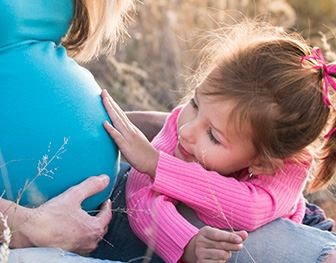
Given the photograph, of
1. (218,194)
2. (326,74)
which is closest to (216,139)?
(218,194)

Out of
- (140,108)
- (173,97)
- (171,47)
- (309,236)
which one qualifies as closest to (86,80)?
(309,236)

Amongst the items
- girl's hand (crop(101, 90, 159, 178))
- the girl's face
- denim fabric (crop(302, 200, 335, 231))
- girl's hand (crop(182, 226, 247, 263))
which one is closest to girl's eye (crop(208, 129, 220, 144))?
the girl's face

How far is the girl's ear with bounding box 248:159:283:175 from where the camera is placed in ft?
7.12

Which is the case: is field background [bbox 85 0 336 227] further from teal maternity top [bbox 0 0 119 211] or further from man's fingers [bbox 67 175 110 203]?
man's fingers [bbox 67 175 110 203]

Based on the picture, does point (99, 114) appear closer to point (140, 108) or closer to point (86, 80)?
point (86, 80)

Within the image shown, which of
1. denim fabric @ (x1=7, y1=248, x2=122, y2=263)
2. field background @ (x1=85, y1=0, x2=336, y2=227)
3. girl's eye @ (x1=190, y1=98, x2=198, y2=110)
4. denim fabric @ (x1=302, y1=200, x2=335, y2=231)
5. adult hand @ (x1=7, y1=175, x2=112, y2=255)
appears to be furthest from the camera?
field background @ (x1=85, y1=0, x2=336, y2=227)

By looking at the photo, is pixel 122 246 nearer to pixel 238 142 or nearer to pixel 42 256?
pixel 42 256

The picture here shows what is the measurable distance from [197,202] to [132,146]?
38 cm

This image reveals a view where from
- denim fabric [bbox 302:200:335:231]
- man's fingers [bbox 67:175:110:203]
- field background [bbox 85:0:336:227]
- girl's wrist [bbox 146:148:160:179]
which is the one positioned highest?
girl's wrist [bbox 146:148:160:179]

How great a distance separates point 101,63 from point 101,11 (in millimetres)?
2936

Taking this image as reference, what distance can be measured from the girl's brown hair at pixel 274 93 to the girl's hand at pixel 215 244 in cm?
45

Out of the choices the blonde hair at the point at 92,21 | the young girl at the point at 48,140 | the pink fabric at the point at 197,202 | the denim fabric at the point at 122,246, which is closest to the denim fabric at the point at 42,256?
the young girl at the point at 48,140

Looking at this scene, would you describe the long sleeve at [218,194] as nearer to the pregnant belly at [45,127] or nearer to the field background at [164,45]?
the pregnant belly at [45,127]

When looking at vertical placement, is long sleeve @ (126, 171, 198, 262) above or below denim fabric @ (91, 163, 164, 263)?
above
